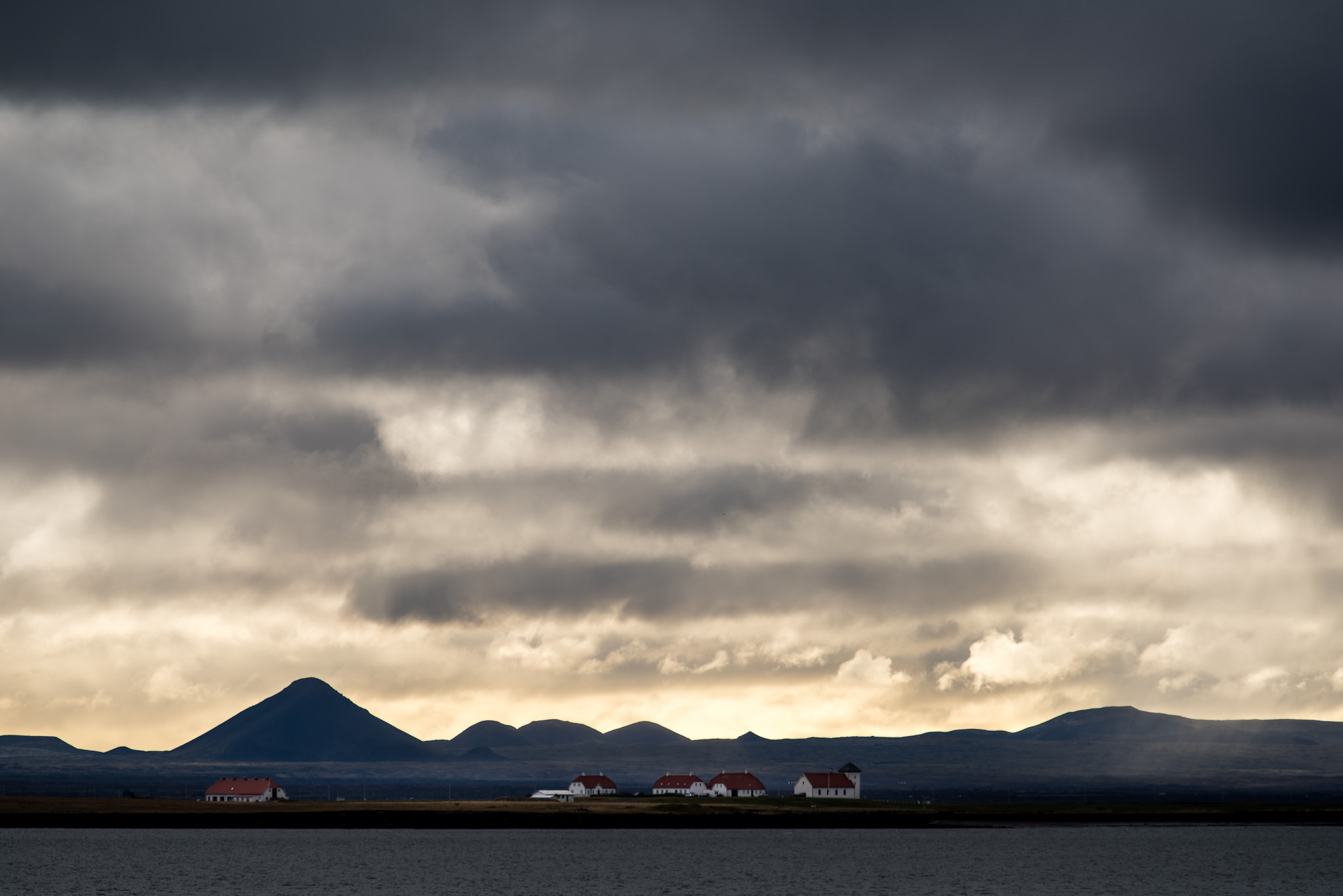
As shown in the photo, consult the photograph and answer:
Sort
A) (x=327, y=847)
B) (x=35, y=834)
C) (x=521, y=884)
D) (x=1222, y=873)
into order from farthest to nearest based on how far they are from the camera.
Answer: (x=35, y=834)
(x=327, y=847)
(x=1222, y=873)
(x=521, y=884)

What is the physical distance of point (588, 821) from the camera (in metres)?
200

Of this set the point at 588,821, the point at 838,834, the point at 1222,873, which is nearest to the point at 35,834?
the point at 588,821

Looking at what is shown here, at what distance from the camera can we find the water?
118 metres

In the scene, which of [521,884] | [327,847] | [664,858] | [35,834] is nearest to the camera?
[521,884]

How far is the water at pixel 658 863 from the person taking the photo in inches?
4631

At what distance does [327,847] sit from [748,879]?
2435 inches

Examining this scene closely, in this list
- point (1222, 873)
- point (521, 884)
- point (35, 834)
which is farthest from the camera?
point (35, 834)

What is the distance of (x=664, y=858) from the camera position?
149750 mm

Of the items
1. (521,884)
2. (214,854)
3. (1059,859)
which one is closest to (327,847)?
(214,854)

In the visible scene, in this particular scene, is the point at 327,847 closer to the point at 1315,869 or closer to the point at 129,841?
the point at 129,841

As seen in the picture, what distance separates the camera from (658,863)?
144m

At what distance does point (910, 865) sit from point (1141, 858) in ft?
97.4

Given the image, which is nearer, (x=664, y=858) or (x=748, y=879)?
(x=748, y=879)

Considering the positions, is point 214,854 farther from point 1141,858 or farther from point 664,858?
point 1141,858
